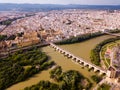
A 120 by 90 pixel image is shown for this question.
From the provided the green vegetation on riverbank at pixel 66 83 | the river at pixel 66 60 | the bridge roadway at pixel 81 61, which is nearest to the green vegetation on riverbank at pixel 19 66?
the river at pixel 66 60

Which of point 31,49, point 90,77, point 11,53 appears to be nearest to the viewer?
point 90,77

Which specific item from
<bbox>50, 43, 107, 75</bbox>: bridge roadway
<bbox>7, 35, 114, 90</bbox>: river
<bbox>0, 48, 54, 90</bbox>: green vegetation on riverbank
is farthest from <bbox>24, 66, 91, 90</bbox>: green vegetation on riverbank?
<bbox>50, 43, 107, 75</bbox>: bridge roadway

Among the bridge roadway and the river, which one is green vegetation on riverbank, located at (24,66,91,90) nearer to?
the river

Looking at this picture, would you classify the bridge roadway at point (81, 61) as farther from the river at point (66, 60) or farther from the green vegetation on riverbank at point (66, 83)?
the green vegetation on riverbank at point (66, 83)

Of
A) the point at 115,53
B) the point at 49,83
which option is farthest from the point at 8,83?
the point at 115,53

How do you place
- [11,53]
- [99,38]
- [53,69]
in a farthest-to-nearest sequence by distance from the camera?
1. [99,38]
2. [11,53]
3. [53,69]

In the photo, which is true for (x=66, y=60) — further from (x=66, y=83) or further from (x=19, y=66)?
(x=66, y=83)

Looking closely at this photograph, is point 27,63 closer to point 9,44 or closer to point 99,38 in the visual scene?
point 9,44
